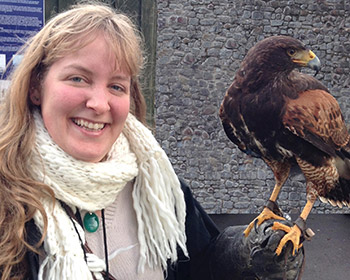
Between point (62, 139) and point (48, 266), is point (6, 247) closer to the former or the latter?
point (48, 266)

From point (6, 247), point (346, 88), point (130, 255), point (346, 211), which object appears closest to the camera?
point (6, 247)

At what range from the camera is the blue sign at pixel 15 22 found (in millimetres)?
2107

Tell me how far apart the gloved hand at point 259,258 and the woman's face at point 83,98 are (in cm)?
53

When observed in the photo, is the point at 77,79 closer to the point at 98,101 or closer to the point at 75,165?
the point at 98,101

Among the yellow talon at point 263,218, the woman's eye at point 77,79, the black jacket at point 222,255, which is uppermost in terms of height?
the woman's eye at point 77,79

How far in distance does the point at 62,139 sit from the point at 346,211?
684cm

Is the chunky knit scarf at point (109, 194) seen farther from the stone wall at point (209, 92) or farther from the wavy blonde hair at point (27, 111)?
the stone wall at point (209, 92)

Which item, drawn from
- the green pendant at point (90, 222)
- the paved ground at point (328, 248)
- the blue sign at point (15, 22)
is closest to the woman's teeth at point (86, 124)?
the green pendant at point (90, 222)

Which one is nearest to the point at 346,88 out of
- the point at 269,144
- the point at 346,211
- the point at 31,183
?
the point at 346,211

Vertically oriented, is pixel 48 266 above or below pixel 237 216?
above

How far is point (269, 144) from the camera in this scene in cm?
134

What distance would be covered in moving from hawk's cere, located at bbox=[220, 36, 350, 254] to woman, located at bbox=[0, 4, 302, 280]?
26cm

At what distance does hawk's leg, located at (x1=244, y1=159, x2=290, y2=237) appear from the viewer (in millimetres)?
1308

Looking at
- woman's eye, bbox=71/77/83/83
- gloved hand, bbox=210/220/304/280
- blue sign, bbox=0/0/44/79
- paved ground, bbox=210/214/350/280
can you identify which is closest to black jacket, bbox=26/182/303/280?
gloved hand, bbox=210/220/304/280
